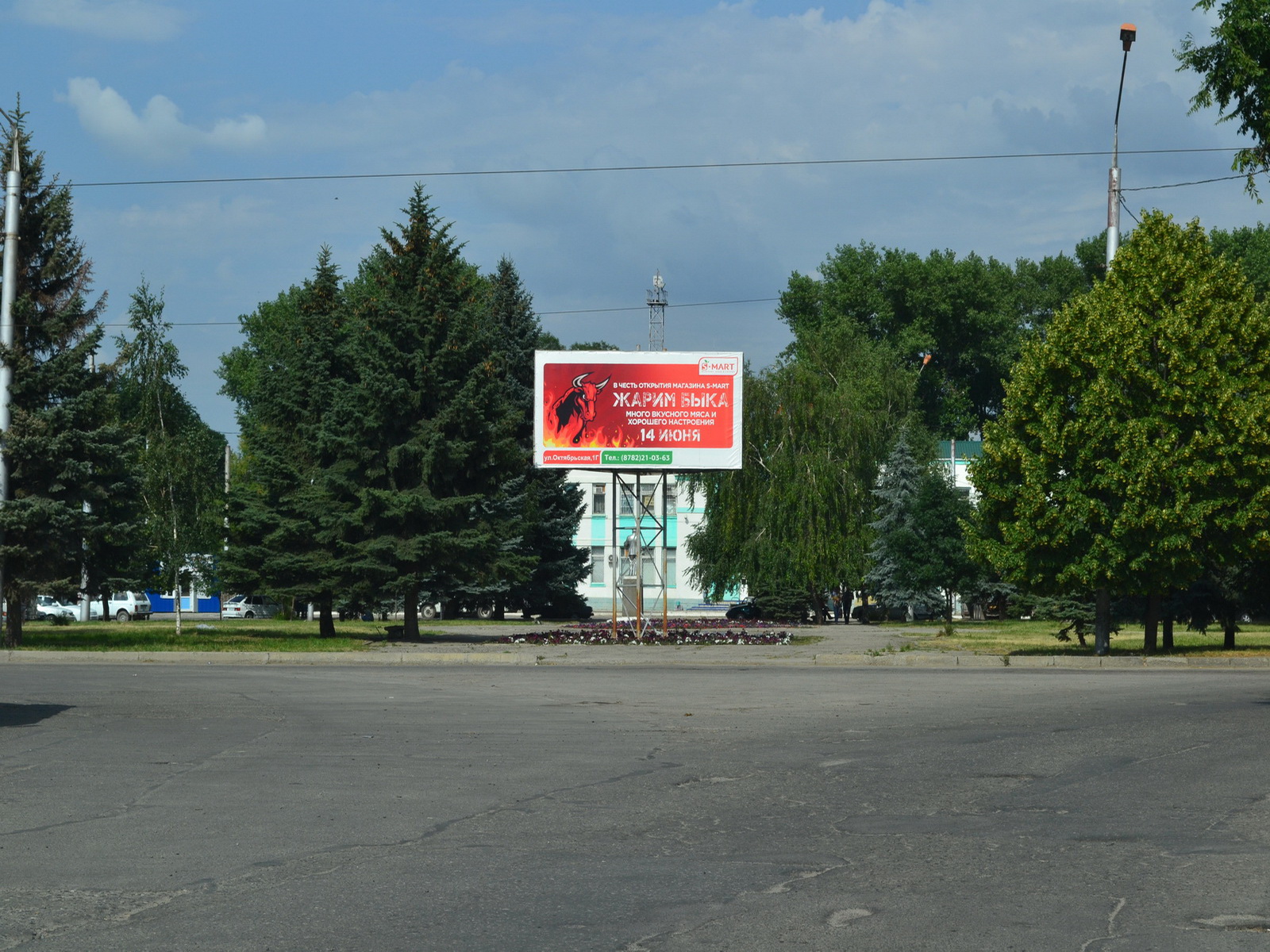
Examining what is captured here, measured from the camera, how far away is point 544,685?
2036cm

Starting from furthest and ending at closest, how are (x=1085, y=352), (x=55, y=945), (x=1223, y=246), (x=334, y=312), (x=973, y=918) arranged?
(x=1223, y=246) → (x=334, y=312) → (x=1085, y=352) → (x=973, y=918) → (x=55, y=945)

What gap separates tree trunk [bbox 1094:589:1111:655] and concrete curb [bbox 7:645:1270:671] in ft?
3.30

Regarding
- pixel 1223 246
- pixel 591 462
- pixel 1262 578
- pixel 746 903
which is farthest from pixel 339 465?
pixel 1223 246

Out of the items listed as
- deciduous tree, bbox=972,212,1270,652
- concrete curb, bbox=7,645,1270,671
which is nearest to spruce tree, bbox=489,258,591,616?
concrete curb, bbox=7,645,1270,671

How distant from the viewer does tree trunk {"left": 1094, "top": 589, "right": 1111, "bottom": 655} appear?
28.4m

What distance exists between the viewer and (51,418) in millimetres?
31266

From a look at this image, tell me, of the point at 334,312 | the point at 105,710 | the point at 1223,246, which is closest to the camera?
the point at 105,710

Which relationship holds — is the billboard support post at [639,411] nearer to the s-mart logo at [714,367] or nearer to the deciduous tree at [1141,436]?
the s-mart logo at [714,367]

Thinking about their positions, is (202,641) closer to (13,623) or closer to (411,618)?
(13,623)

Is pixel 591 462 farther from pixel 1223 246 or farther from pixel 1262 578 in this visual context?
pixel 1223 246

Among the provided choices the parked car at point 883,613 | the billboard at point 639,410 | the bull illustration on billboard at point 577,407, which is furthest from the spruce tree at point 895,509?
the bull illustration on billboard at point 577,407

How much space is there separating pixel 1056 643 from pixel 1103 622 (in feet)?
25.5

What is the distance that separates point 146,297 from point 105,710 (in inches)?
1175

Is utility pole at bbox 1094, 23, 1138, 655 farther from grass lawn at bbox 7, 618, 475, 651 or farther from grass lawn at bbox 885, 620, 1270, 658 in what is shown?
grass lawn at bbox 7, 618, 475, 651
